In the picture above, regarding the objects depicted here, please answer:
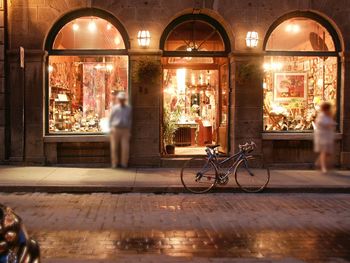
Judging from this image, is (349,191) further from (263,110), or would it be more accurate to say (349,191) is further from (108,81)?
(108,81)

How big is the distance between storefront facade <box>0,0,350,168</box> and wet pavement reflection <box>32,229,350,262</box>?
7845 millimetres

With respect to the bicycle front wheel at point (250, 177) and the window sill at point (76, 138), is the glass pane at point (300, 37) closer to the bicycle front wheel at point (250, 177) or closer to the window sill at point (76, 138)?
the bicycle front wheel at point (250, 177)

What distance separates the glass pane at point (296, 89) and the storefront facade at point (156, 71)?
1.1 inches

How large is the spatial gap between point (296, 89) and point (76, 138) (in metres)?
6.47

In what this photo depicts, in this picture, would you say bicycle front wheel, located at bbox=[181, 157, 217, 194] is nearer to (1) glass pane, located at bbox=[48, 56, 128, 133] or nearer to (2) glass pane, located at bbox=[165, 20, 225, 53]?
(1) glass pane, located at bbox=[48, 56, 128, 133]

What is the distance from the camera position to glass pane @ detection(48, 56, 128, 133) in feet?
53.8

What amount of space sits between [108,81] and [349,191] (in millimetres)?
7268

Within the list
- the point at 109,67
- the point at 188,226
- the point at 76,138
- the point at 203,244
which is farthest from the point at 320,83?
the point at 203,244

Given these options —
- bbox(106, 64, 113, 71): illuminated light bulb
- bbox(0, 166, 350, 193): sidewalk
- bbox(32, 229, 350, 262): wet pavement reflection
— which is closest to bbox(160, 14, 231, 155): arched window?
bbox(106, 64, 113, 71): illuminated light bulb

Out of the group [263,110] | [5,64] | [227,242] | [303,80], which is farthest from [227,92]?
[227,242]

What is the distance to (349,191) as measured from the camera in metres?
13.2

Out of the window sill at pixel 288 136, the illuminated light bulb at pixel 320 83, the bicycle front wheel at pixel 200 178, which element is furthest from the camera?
the illuminated light bulb at pixel 320 83

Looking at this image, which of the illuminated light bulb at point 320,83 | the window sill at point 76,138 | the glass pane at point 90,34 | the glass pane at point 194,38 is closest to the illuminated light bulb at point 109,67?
the glass pane at point 90,34

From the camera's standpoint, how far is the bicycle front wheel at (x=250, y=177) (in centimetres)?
1265
